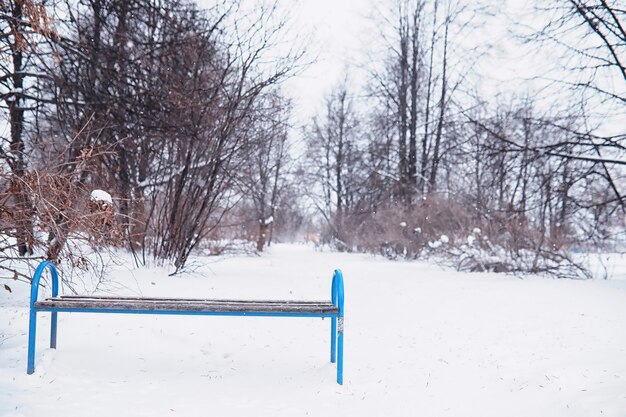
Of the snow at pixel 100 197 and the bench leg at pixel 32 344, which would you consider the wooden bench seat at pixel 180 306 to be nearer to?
the bench leg at pixel 32 344

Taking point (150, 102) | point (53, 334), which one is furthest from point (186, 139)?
point (53, 334)

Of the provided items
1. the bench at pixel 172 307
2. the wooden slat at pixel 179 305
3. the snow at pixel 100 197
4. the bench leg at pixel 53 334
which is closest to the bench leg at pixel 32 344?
the bench at pixel 172 307

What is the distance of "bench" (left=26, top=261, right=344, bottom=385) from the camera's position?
12.4 feet

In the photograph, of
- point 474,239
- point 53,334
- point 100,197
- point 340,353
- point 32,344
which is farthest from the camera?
point 474,239

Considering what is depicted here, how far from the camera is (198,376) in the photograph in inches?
163

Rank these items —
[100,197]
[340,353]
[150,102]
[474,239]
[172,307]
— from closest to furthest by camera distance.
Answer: [172,307], [340,353], [100,197], [150,102], [474,239]

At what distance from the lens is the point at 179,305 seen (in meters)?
3.95

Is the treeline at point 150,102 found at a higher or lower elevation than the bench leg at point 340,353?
higher

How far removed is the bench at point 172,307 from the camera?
12.4ft

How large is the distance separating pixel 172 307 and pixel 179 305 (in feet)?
0.21

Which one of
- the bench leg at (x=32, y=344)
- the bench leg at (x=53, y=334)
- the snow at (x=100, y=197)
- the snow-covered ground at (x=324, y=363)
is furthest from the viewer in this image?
the snow at (x=100, y=197)

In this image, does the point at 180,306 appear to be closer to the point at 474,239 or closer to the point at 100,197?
the point at 100,197

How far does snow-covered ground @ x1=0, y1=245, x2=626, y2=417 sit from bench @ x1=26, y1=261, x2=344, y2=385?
0.37m

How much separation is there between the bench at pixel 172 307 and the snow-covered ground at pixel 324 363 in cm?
37
